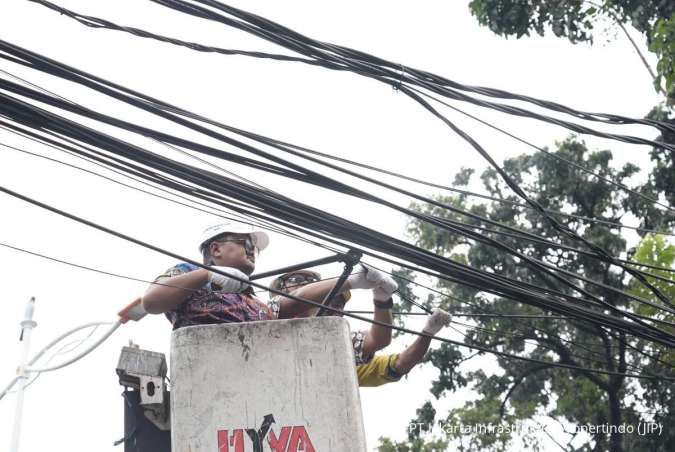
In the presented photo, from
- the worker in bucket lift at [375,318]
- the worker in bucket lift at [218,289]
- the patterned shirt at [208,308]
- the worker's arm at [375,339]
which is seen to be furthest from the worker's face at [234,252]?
the worker's arm at [375,339]

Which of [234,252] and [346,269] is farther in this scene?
[234,252]

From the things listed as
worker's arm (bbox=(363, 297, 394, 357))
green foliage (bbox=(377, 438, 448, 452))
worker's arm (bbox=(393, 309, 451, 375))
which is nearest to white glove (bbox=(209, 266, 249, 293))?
worker's arm (bbox=(363, 297, 394, 357))

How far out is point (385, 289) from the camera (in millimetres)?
4465

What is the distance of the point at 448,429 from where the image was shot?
1609 centimetres

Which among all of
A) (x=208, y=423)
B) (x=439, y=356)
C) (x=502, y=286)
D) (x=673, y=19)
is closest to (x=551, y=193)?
(x=439, y=356)

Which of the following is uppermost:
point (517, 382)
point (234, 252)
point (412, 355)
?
point (517, 382)

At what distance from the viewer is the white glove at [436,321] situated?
4.88 meters

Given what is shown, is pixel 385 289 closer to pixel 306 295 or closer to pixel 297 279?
pixel 306 295

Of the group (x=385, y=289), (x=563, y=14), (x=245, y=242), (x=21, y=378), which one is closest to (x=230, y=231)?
(x=245, y=242)

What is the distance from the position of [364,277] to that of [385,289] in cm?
17

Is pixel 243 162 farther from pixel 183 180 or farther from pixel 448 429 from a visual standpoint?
pixel 448 429

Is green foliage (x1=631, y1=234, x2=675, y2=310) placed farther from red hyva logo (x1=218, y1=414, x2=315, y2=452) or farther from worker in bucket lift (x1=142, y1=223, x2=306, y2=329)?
red hyva logo (x1=218, y1=414, x2=315, y2=452)

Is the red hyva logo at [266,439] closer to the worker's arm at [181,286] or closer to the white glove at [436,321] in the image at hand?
the worker's arm at [181,286]

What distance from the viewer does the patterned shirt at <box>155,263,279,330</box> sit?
4.03 meters
